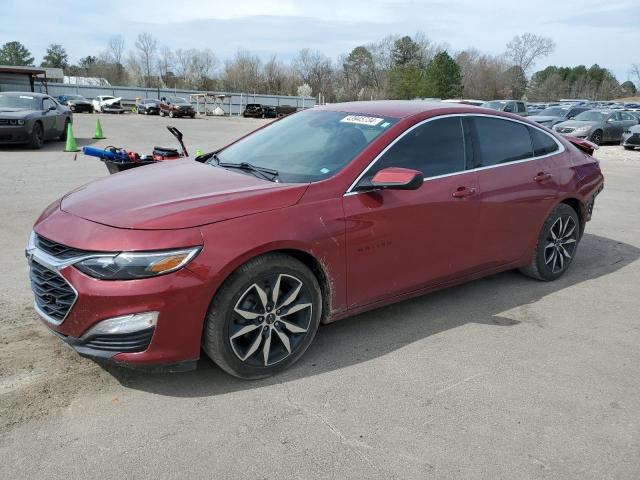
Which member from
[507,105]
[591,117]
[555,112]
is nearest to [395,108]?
[507,105]

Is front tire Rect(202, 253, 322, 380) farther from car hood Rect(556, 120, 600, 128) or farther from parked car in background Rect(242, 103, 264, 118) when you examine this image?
parked car in background Rect(242, 103, 264, 118)

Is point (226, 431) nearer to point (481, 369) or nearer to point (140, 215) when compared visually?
point (140, 215)

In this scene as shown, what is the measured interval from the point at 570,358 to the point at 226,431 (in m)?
2.44

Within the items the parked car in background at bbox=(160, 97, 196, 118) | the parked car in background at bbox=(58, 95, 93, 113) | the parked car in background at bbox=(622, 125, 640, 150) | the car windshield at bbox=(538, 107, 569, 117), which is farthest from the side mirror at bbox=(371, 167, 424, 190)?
the parked car in background at bbox=(58, 95, 93, 113)

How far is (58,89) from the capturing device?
54.1 metres

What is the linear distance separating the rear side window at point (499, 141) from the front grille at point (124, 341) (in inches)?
115

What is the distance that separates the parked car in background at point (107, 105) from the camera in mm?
44650

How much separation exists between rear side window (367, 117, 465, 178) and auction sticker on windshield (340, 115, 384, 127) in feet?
0.86

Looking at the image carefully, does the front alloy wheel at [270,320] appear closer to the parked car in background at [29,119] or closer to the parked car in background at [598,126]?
the parked car in background at [29,119]

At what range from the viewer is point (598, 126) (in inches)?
893

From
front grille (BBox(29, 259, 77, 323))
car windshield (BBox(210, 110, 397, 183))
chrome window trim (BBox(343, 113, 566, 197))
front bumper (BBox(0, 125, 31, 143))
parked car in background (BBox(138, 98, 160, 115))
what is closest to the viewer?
front grille (BBox(29, 259, 77, 323))

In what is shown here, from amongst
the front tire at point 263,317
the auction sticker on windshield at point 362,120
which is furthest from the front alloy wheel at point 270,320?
the auction sticker on windshield at point 362,120

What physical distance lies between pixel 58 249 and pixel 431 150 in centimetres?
267

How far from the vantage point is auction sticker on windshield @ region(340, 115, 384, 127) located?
4149 millimetres
